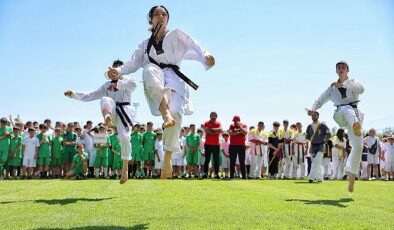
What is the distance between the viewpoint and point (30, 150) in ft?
65.6

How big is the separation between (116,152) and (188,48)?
13.1 m

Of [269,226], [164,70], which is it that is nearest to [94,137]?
[164,70]

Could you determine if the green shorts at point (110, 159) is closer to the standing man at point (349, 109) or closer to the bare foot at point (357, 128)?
the standing man at point (349, 109)

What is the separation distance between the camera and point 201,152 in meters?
21.7

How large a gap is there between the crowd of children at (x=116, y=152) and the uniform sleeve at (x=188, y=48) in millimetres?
12428

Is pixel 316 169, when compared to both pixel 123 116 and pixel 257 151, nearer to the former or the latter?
pixel 257 151

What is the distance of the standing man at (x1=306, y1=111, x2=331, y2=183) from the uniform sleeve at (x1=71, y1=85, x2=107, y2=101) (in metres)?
9.03

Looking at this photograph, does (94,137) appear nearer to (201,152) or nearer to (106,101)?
(201,152)

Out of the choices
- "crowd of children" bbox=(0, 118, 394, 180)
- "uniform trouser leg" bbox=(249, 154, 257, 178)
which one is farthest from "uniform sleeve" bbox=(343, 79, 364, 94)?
"uniform trouser leg" bbox=(249, 154, 257, 178)

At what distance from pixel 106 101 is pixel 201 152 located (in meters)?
11.5

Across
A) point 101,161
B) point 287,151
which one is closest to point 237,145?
point 287,151

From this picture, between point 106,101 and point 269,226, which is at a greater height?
point 106,101

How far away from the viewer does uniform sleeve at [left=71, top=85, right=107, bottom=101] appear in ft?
35.1

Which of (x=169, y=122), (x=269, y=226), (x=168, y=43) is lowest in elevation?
(x=269, y=226)
